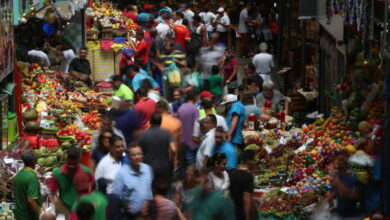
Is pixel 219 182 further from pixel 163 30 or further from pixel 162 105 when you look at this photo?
pixel 163 30

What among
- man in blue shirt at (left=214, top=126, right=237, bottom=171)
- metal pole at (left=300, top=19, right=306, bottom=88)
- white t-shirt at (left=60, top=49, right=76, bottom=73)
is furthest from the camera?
white t-shirt at (left=60, top=49, right=76, bottom=73)

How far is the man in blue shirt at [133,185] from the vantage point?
10117 mm

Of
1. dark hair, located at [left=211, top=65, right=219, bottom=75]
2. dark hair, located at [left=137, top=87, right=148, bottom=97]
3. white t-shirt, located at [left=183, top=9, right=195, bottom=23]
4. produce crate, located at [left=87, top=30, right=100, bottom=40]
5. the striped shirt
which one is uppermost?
white t-shirt, located at [left=183, top=9, right=195, bottom=23]

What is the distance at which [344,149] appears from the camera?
1320 cm

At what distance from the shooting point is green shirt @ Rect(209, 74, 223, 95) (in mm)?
17453

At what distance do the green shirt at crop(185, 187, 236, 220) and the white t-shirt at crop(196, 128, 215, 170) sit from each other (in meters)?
2.21

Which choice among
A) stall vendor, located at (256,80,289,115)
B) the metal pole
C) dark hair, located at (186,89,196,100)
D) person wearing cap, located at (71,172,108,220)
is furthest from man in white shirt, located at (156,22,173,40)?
person wearing cap, located at (71,172,108,220)

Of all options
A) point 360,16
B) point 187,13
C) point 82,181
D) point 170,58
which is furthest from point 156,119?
point 187,13

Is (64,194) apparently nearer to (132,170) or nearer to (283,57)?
(132,170)

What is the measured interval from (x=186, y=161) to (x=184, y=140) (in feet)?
1.04

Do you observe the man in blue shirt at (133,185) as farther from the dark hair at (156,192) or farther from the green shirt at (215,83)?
the green shirt at (215,83)

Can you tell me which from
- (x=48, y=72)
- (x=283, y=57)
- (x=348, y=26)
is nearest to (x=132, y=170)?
(x=348, y=26)

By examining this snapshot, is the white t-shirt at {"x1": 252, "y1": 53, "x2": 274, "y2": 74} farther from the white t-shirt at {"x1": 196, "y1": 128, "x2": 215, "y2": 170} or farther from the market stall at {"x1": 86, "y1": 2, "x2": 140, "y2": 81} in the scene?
the white t-shirt at {"x1": 196, "y1": 128, "x2": 215, "y2": 170}

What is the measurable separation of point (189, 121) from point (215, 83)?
3.87 metres
